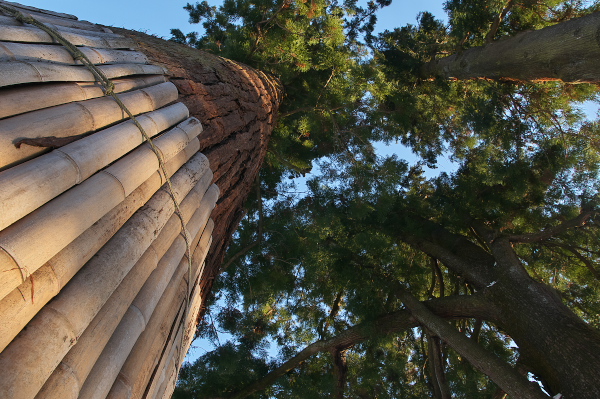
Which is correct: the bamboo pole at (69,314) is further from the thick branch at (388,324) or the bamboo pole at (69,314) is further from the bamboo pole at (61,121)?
the thick branch at (388,324)

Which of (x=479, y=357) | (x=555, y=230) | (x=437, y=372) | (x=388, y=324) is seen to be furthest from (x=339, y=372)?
(x=555, y=230)

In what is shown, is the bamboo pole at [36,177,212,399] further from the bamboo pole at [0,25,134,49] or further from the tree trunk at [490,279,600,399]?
the tree trunk at [490,279,600,399]

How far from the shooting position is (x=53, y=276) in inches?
44.3

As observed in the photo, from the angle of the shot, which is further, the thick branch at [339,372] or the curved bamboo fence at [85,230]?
the thick branch at [339,372]

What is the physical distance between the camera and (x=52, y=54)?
1.74 meters

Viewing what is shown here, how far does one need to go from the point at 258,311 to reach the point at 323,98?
462cm

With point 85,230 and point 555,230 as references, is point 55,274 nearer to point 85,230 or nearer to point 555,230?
point 85,230

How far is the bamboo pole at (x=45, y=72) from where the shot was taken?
4.43 feet

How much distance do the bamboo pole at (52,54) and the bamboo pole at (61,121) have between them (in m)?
0.22

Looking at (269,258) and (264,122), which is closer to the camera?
(264,122)

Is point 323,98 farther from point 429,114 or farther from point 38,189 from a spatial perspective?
point 38,189

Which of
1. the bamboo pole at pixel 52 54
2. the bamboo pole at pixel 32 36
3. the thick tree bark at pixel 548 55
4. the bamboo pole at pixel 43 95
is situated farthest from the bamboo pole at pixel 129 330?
the thick tree bark at pixel 548 55

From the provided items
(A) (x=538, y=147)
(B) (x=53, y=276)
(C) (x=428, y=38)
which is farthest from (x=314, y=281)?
(B) (x=53, y=276)

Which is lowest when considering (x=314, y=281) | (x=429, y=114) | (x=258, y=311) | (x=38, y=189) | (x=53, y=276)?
(x=53, y=276)
